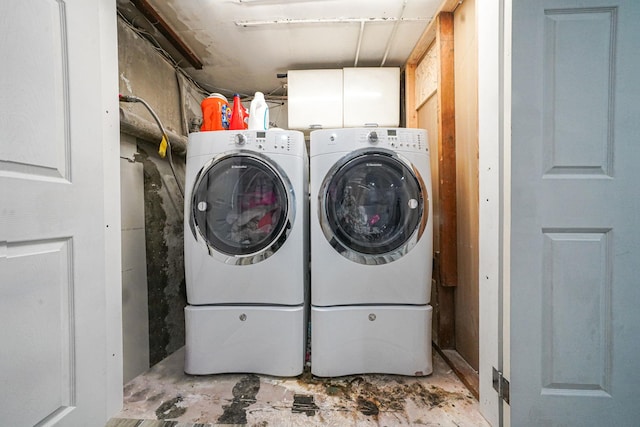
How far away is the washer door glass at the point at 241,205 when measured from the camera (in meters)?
1.22

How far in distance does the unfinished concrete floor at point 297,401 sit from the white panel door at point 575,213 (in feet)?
0.98

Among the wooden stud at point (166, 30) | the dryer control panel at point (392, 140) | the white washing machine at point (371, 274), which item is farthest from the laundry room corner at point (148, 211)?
the dryer control panel at point (392, 140)

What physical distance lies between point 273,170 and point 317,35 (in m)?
1.11

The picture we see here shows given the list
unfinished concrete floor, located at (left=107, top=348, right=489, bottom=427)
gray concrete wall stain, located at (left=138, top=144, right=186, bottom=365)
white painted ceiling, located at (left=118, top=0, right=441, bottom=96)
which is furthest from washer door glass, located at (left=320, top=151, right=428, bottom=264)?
gray concrete wall stain, located at (left=138, top=144, right=186, bottom=365)

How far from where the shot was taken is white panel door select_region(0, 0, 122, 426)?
2.10 ft

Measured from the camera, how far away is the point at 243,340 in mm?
1215

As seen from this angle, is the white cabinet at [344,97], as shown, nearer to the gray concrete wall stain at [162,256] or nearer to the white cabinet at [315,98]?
the white cabinet at [315,98]

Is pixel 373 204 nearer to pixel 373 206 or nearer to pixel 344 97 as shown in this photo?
pixel 373 206

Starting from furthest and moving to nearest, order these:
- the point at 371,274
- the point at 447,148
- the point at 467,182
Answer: the point at 447,148, the point at 467,182, the point at 371,274

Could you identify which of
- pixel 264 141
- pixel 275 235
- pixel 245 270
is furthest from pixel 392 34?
pixel 245 270

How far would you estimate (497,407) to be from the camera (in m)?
0.92

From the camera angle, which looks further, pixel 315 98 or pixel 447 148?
pixel 315 98

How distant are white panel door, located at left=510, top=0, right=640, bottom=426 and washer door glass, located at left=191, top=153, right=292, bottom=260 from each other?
93 cm

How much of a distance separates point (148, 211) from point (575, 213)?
1964 mm
